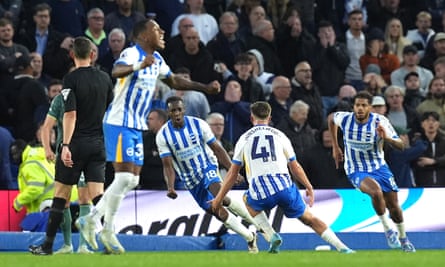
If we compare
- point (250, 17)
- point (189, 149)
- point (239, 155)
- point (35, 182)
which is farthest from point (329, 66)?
point (239, 155)

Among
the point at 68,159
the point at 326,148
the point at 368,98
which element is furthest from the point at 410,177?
the point at 68,159

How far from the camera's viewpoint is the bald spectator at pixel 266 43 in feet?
80.3

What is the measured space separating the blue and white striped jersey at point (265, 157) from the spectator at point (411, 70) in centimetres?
863

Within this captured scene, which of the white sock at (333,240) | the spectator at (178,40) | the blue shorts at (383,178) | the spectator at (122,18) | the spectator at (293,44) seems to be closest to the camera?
the white sock at (333,240)

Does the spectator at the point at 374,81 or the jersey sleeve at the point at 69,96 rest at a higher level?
the jersey sleeve at the point at 69,96

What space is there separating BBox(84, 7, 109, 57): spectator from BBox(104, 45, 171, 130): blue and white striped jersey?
8102 millimetres

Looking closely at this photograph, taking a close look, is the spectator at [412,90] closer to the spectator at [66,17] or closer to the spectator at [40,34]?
the spectator at [66,17]

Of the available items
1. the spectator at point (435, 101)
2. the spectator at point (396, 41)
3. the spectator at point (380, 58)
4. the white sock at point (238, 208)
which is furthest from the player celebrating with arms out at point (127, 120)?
the spectator at point (396, 41)

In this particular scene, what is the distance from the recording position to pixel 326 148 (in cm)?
2162

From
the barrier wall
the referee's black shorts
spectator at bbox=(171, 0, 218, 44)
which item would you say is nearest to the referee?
the referee's black shorts

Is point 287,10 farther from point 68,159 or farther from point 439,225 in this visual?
point 68,159

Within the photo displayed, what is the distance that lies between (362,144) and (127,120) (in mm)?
5223

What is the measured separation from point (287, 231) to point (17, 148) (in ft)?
14.1

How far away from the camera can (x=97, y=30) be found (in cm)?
2312
